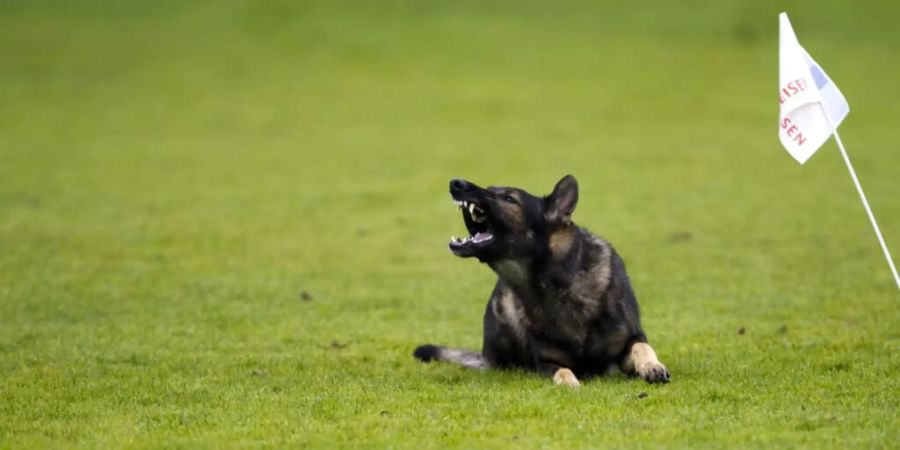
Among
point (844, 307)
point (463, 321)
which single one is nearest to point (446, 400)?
point (463, 321)

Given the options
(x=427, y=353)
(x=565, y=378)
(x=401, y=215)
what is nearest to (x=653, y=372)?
(x=565, y=378)

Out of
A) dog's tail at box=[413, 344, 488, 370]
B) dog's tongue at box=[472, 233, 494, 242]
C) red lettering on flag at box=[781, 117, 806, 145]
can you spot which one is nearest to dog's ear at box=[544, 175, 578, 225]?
dog's tongue at box=[472, 233, 494, 242]

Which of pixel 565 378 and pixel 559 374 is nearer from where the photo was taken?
pixel 565 378

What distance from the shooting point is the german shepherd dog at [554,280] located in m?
11.1

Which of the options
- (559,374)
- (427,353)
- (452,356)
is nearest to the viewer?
(559,374)

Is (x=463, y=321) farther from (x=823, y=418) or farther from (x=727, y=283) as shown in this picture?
(x=823, y=418)

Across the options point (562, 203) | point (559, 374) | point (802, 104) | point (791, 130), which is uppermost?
point (802, 104)

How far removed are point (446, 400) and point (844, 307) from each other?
659 cm

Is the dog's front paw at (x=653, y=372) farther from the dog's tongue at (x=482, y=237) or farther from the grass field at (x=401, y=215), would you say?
the dog's tongue at (x=482, y=237)

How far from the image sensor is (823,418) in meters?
9.37

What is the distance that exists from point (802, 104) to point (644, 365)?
246cm

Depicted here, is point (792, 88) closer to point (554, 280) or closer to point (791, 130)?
point (791, 130)

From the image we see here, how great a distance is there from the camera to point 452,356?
1250 cm

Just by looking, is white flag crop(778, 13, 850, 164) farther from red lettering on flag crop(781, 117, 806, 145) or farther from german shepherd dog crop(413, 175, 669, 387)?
german shepherd dog crop(413, 175, 669, 387)
